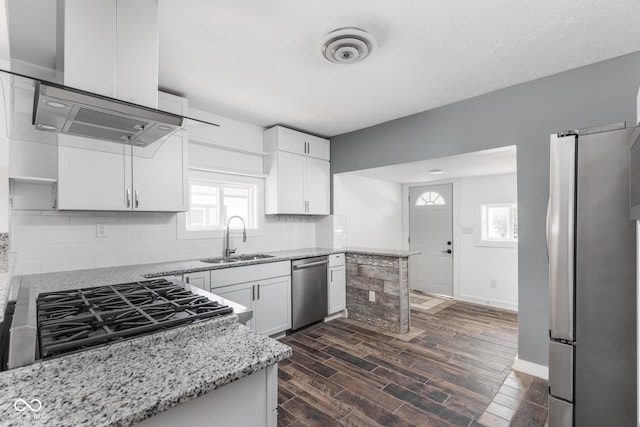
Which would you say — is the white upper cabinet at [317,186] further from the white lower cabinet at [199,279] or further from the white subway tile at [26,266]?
the white subway tile at [26,266]

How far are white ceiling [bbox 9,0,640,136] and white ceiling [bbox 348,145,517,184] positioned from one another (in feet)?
2.15

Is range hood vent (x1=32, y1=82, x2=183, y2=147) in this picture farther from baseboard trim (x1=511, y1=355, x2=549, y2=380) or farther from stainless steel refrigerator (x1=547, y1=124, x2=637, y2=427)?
baseboard trim (x1=511, y1=355, x2=549, y2=380)

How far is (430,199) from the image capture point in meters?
5.54

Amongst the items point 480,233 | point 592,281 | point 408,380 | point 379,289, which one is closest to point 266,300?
point 379,289

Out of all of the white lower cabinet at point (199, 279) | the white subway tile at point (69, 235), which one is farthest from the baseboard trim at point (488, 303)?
the white subway tile at point (69, 235)

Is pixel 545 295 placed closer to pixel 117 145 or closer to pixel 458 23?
pixel 458 23

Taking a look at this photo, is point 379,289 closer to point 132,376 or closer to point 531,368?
point 531,368

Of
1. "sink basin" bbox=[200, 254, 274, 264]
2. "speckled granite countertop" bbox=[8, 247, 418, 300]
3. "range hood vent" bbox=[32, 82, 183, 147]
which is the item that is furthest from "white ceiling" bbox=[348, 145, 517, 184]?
"range hood vent" bbox=[32, 82, 183, 147]

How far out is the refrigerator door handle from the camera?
4.93 feet

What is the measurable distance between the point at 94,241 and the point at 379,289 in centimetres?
308

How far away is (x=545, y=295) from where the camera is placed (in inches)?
104

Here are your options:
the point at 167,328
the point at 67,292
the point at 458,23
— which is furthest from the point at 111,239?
the point at 458,23

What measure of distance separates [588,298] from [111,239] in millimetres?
3492

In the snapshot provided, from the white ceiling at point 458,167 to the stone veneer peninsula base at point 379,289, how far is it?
1184 millimetres
